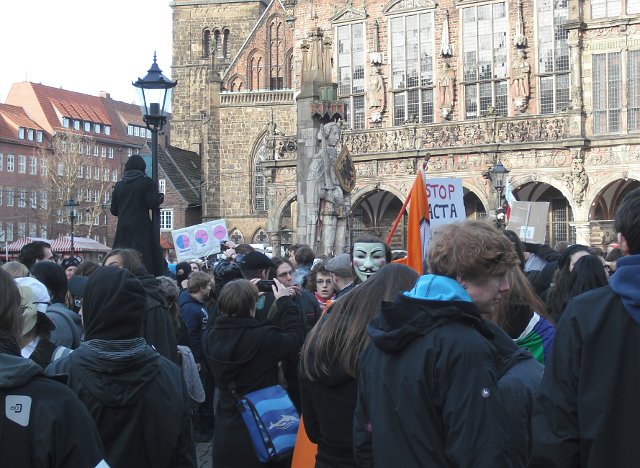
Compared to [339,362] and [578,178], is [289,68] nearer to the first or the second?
[578,178]

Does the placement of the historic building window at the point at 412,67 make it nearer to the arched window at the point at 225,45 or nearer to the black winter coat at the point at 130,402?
the arched window at the point at 225,45

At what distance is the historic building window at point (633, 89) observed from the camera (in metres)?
28.9

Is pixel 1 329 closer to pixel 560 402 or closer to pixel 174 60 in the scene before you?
pixel 560 402

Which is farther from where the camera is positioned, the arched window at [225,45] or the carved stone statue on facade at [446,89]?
the arched window at [225,45]

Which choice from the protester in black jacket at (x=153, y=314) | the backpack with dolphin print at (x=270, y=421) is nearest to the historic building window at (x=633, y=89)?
the backpack with dolphin print at (x=270, y=421)

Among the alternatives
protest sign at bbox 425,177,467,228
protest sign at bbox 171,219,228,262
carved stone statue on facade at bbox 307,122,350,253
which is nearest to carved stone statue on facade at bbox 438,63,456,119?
protest sign at bbox 171,219,228,262

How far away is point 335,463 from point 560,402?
1.63 m

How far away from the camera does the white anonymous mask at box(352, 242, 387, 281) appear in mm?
6430

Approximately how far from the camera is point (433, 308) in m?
3.23

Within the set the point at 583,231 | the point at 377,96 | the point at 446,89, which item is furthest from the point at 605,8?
the point at 377,96

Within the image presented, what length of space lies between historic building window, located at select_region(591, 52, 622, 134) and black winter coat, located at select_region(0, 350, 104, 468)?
28.1m

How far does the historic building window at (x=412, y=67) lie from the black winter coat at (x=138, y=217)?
2705cm

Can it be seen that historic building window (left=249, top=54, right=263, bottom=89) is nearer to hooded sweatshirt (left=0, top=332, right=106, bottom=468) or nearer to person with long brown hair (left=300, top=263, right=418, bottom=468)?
person with long brown hair (left=300, top=263, right=418, bottom=468)

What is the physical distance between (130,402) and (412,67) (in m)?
32.1
